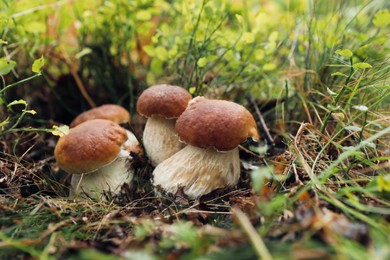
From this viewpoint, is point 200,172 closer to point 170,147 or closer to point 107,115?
point 170,147

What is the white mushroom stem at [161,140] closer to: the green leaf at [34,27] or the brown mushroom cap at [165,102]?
the brown mushroom cap at [165,102]

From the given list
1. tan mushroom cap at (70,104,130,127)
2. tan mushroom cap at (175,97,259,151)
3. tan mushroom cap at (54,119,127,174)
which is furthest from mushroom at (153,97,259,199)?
tan mushroom cap at (70,104,130,127)

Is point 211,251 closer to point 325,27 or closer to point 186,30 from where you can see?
point 186,30

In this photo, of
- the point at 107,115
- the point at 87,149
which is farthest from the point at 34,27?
the point at 87,149

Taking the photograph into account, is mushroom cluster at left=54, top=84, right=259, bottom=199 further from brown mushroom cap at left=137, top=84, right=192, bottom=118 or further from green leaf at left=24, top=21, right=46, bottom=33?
green leaf at left=24, top=21, right=46, bottom=33

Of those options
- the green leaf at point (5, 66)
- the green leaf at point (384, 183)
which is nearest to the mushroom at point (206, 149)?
the green leaf at point (384, 183)

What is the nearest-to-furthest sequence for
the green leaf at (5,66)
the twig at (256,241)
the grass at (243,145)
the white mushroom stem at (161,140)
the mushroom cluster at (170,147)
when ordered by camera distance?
the twig at (256,241), the grass at (243,145), the green leaf at (5,66), the mushroom cluster at (170,147), the white mushroom stem at (161,140)
